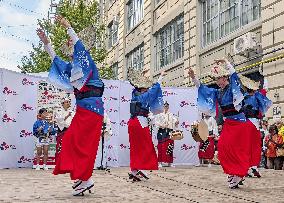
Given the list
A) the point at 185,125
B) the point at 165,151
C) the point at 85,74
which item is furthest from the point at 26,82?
the point at 85,74

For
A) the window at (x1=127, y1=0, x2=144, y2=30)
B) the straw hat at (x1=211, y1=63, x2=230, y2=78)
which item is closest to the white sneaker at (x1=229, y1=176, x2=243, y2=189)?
the straw hat at (x1=211, y1=63, x2=230, y2=78)

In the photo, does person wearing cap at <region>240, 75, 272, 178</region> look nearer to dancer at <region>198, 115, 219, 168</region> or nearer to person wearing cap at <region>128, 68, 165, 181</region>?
person wearing cap at <region>128, 68, 165, 181</region>

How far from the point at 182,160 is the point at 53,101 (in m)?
4.30

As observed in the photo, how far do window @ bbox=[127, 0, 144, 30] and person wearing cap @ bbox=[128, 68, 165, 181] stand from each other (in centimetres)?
1668

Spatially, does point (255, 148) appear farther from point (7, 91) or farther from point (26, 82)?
point (7, 91)

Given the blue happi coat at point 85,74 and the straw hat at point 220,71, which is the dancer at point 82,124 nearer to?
the blue happi coat at point 85,74

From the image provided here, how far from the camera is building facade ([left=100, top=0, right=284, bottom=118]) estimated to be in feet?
43.0

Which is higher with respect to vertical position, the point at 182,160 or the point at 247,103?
the point at 247,103

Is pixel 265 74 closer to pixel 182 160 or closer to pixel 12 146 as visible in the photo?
pixel 182 160

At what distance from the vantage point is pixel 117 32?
30.1m

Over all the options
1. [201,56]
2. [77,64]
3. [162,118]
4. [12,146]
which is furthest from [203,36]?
[77,64]

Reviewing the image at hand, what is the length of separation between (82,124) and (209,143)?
8.52m

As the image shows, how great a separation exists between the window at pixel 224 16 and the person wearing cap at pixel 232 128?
7.40 metres

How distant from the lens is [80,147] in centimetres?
607
